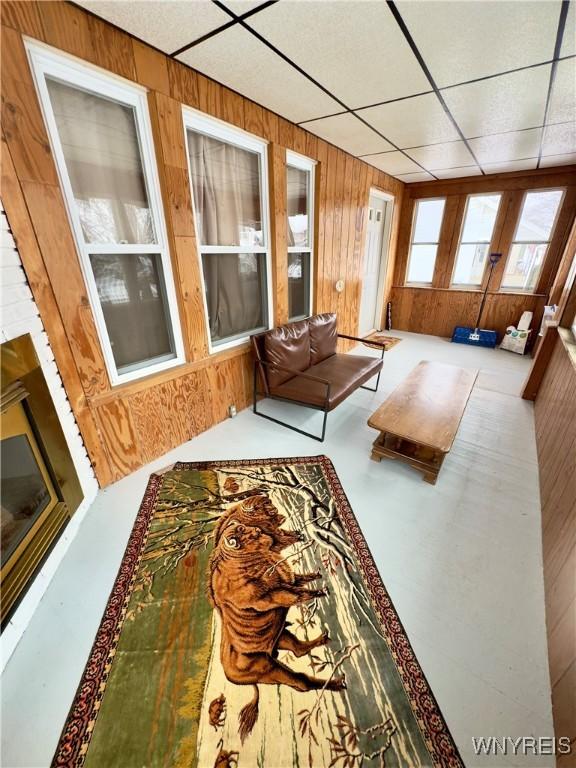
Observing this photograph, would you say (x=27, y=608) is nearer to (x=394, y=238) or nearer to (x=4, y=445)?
(x=4, y=445)

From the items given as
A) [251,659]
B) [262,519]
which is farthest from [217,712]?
[262,519]

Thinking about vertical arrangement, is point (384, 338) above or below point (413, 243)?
below

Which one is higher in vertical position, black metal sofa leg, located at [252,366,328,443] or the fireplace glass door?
the fireplace glass door

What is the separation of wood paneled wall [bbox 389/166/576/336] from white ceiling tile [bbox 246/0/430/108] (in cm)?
344

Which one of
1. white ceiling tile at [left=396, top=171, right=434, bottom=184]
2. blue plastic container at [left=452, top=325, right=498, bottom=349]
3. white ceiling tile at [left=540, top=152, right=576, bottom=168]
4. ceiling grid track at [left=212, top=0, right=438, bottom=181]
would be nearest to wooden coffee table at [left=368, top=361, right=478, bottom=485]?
ceiling grid track at [left=212, top=0, right=438, bottom=181]

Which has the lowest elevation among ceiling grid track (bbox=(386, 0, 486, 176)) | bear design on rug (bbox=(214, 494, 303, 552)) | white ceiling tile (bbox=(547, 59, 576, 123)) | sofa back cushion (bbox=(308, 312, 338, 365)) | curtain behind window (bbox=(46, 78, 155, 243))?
bear design on rug (bbox=(214, 494, 303, 552))

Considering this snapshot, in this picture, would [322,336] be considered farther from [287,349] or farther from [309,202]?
[309,202]

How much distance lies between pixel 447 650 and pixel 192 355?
2245mm

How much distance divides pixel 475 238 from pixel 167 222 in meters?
5.02

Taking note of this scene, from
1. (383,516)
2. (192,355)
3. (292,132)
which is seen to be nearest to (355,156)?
(292,132)

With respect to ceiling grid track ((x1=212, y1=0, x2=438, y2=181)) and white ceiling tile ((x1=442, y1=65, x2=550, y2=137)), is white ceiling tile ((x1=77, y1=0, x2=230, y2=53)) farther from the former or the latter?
white ceiling tile ((x1=442, y1=65, x2=550, y2=137))

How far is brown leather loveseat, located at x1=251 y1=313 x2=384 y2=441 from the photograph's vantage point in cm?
256

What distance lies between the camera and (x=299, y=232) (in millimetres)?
3254

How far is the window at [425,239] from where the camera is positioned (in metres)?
5.19
